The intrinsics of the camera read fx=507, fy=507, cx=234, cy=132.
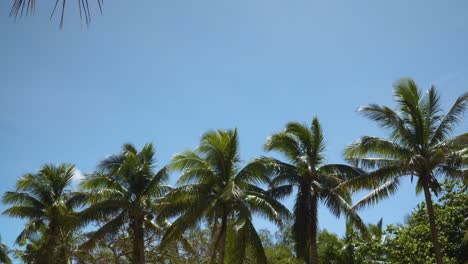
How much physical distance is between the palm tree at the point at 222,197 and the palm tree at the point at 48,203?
5776 millimetres

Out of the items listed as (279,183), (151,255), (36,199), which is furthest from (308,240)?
(36,199)

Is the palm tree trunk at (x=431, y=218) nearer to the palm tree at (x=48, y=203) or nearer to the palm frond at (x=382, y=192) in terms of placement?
the palm frond at (x=382, y=192)

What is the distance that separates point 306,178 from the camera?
845 inches

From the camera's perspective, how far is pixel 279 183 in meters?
22.2

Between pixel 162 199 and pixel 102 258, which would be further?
pixel 102 258

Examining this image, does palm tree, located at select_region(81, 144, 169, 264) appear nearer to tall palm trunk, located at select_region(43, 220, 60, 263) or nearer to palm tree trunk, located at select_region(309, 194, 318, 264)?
tall palm trunk, located at select_region(43, 220, 60, 263)

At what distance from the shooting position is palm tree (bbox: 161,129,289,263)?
18.9 m

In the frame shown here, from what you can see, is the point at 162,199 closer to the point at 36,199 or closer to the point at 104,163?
the point at 104,163

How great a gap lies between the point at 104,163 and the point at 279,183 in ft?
25.7

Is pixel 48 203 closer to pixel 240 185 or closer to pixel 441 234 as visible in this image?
pixel 240 185

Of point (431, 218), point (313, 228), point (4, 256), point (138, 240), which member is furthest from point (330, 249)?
point (4, 256)

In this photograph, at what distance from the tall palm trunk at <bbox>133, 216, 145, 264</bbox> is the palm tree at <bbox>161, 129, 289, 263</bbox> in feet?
5.64

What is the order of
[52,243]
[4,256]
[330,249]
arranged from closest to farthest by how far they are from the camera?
[52,243] < [330,249] < [4,256]

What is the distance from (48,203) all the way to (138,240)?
19.3 feet
